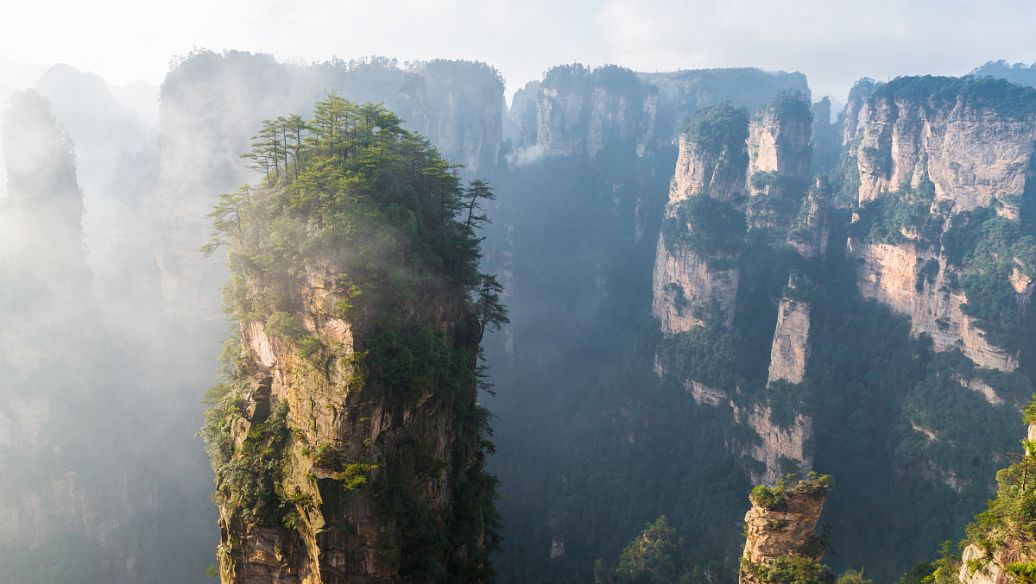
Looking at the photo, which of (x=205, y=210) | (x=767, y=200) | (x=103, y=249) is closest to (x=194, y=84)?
(x=205, y=210)

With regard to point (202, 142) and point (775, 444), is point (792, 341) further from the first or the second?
point (202, 142)

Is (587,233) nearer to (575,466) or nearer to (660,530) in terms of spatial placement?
(575,466)

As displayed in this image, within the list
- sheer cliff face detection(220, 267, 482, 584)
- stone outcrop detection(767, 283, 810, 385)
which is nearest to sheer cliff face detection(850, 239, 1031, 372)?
stone outcrop detection(767, 283, 810, 385)

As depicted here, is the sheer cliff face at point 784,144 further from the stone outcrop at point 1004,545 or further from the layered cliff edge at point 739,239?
the stone outcrop at point 1004,545

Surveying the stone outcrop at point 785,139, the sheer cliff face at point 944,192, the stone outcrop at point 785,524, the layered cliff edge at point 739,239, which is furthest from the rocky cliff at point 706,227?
the stone outcrop at point 785,524

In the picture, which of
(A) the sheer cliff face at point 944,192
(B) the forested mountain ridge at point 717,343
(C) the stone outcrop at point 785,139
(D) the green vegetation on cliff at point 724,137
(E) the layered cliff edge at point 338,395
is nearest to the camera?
(E) the layered cliff edge at point 338,395

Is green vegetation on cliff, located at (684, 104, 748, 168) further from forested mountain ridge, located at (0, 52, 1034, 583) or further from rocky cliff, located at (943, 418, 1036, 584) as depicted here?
rocky cliff, located at (943, 418, 1036, 584)

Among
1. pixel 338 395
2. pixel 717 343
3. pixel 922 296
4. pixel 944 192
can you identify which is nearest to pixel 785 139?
pixel 944 192
